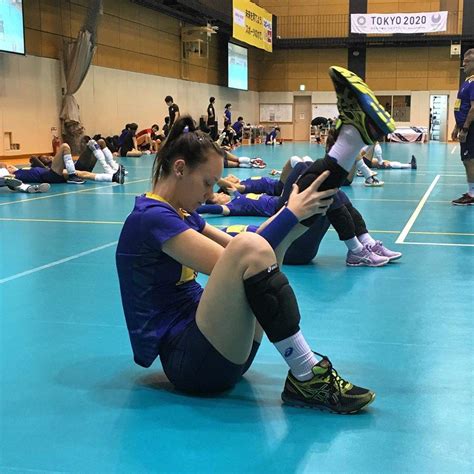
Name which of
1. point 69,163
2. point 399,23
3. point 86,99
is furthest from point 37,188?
point 399,23

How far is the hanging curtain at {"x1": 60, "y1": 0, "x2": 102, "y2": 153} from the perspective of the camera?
56.7ft

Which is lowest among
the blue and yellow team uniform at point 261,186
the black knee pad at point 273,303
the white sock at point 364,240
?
the white sock at point 364,240

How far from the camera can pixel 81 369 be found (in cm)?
285

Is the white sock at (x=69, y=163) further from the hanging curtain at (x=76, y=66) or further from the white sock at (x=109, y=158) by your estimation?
the hanging curtain at (x=76, y=66)

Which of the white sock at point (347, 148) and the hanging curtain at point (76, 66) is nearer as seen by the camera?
the white sock at point (347, 148)

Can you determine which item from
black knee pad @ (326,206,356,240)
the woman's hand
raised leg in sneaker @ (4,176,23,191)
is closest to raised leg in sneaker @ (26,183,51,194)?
raised leg in sneaker @ (4,176,23,191)

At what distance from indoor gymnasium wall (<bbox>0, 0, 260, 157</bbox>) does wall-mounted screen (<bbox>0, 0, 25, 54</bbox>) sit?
537 mm

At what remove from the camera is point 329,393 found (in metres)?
2.36

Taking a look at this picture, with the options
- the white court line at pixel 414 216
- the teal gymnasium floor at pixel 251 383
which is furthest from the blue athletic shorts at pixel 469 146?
the teal gymnasium floor at pixel 251 383

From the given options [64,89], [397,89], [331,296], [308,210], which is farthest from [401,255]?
[397,89]

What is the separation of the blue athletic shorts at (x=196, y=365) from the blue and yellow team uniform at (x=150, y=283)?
51 mm

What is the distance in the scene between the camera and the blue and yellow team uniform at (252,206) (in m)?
7.14

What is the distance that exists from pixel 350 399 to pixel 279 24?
107 feet

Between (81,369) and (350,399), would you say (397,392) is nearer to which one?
(350,399)
